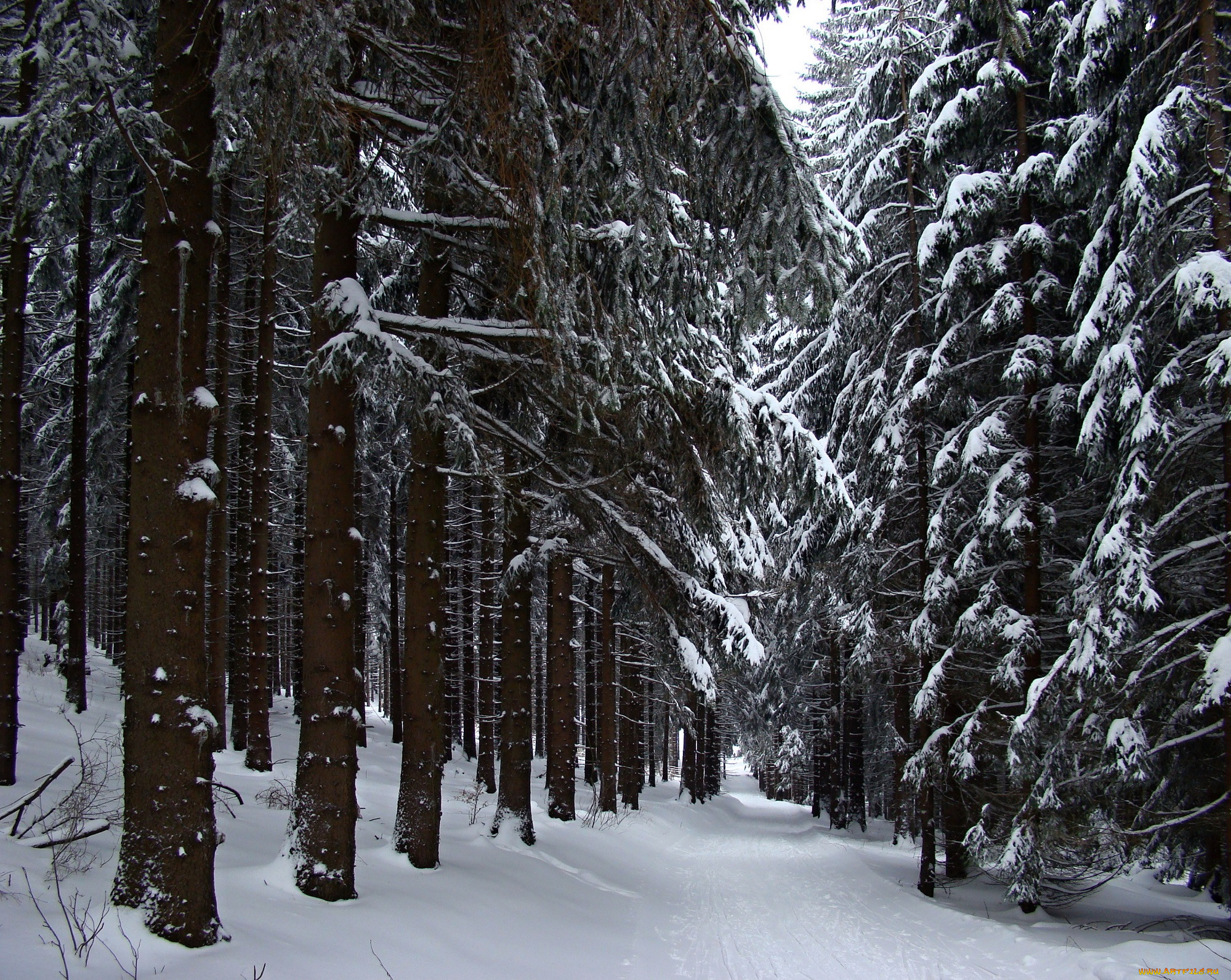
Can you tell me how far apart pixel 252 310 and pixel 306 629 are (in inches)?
422

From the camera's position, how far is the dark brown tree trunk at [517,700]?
11148 millimetres

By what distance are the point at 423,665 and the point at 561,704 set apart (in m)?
5.76

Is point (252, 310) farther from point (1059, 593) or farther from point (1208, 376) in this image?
point (1059, 593)

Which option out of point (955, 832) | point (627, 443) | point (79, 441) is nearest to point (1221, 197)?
point (627, 443)

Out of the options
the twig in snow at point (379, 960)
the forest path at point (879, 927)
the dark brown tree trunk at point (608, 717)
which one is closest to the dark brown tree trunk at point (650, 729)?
the dark brown tree trunk at point (608, 717)

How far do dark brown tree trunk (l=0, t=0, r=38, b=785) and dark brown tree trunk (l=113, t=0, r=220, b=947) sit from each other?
5.25 meters

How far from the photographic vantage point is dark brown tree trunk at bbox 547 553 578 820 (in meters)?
13.6

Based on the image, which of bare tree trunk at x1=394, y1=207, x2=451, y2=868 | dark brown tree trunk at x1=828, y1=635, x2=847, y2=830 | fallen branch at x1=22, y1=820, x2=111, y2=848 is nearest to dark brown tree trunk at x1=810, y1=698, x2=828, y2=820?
dark brown tree trunk at x1=828, y1=635, x2=847, y2=830

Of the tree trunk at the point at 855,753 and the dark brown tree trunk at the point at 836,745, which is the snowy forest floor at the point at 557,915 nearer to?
the tree trunk at the point at 855,753

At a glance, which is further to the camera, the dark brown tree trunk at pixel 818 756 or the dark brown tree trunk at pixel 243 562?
the dark brown tree trunk at pixel 818 756

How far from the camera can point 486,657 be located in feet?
66.6

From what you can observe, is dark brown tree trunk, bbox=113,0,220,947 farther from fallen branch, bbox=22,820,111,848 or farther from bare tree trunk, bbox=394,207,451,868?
bare tree trunk, bbox=394,207,451,868

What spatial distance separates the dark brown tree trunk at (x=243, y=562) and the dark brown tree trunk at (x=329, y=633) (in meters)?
7.19

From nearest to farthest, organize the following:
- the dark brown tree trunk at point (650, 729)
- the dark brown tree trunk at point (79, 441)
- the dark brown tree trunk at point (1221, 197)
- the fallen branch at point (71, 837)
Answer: the fallen branch at point (71, 837)
the dark brown tree trunk at point (1221, 197)
the dark brown tree trunk at point (79, 441)
the dark brown tree trunk at point (650, 729)
